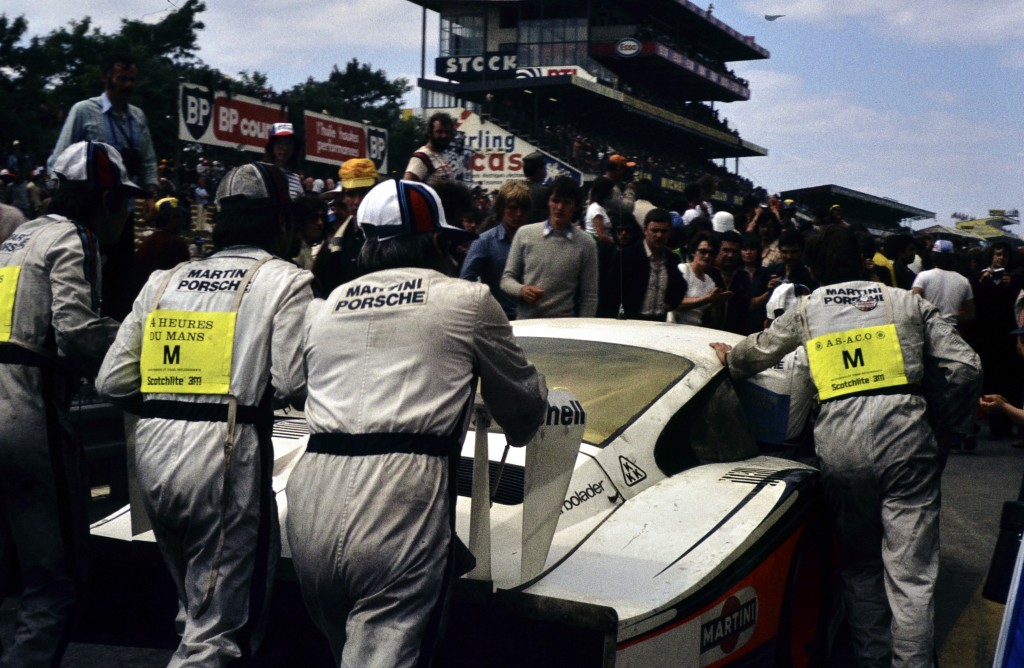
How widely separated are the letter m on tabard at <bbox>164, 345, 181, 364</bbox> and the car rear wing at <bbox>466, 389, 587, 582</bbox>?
87 cm

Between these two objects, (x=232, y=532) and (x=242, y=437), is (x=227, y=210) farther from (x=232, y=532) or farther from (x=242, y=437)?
(x=232, y=532)

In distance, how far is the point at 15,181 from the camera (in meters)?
19.1

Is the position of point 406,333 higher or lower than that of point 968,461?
higher

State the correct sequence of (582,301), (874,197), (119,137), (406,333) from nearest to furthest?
(406,333) < (119,137) < (582,301) < (874,197)

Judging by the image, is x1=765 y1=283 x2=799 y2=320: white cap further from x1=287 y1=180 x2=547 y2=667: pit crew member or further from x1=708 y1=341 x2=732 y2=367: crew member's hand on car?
x1=287 y1=180 x2=547 y2=667: pit crew member

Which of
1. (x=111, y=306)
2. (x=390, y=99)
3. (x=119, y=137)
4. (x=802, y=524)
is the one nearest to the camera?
(x=802, y=524)

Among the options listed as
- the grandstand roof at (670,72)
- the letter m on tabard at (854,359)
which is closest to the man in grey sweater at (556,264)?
the letter m on tabard at (854,359)

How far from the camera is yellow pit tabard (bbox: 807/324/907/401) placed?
4469 millimetres

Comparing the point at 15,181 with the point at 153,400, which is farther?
the point at 15,181

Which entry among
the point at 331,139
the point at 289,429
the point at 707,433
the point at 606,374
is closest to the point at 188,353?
the point at 289,429

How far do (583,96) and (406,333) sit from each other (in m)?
52.0

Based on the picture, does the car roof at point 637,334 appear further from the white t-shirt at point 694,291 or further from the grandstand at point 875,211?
the grandstand at point 875,211

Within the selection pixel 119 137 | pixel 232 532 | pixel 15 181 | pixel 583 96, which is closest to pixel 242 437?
pixel 232 532

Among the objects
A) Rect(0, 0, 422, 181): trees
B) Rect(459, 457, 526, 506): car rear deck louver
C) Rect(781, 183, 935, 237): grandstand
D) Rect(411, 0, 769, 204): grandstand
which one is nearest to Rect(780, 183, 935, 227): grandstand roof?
Rect(781, 183, 935, 237): grandstand
